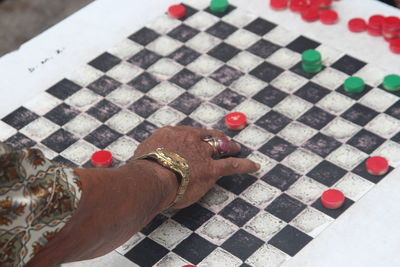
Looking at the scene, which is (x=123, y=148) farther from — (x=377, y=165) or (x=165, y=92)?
(x=377, y=165)

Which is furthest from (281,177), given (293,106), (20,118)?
(20,118)

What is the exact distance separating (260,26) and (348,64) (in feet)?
1.15

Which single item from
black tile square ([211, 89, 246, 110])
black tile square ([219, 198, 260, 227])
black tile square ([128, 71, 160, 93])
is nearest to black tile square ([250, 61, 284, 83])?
black tile square ([211, 89, 246, 110])

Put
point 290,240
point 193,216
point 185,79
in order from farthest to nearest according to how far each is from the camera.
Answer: point 185,79 → point 193,216 → point 290,240

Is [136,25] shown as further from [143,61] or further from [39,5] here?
[39,5]

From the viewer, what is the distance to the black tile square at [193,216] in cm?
223

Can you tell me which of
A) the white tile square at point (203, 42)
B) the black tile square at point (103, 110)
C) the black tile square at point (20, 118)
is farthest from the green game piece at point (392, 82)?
the black tile square at point (20, 118)

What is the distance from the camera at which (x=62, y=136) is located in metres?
2.52

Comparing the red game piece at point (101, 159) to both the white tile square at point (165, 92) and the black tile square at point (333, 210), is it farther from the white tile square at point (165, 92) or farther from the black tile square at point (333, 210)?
the black tile square at point (333, 210)

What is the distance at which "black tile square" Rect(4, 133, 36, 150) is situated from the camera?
249 cm

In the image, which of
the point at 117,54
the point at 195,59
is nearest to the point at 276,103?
the point at 195,59

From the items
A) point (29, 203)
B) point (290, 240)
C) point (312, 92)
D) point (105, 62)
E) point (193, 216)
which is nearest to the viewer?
point (29, 203)

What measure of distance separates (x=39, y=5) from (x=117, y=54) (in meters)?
2.08

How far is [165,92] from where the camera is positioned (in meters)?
2.65
